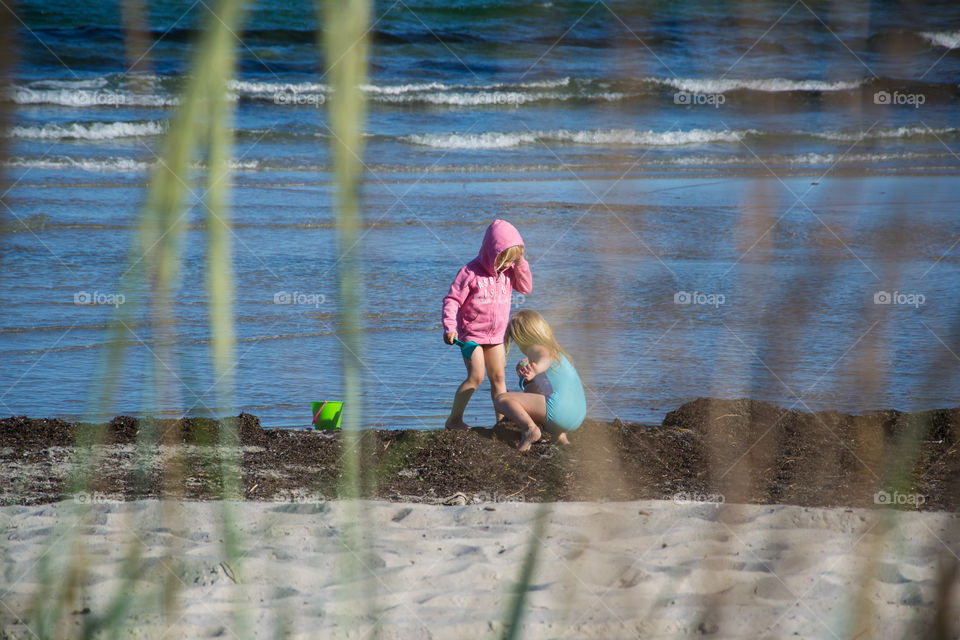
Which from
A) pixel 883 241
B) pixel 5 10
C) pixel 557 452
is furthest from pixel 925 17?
pixel 557 452

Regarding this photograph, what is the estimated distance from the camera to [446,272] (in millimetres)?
8773

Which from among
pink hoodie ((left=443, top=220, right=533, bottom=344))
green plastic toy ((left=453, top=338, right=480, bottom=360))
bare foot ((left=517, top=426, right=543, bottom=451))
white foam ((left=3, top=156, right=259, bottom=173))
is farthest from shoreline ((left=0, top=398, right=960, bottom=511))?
white foam ((left=3, top=156, right=259, bottom=173))

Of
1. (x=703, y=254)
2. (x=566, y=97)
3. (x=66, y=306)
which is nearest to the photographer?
(x=66, y=306)

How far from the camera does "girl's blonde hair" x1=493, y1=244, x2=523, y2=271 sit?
5270 millimetres

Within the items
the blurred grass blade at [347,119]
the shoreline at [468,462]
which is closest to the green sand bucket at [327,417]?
the shoreline at [468,462]

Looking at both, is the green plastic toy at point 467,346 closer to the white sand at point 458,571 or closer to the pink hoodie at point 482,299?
the pink hoodie at point 482,299

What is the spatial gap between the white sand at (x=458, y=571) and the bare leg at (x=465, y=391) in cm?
118

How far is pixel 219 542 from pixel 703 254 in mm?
6828

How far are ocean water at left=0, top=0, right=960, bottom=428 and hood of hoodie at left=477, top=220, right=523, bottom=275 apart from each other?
1.38 ft

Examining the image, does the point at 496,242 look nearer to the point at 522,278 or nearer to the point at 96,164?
the point at 522,278

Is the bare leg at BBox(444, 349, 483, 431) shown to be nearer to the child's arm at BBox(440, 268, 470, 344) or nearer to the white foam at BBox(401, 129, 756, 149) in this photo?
the child's arm at BBox(440, 268, 470, 344)

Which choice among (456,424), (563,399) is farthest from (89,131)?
(563,399)

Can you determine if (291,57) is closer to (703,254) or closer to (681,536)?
(703,254)

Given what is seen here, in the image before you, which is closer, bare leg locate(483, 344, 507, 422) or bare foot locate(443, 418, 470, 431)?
bare foot locate(443, 418, 470, 431)
